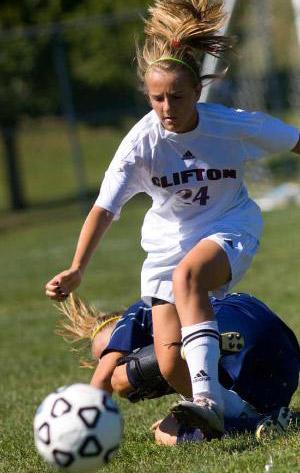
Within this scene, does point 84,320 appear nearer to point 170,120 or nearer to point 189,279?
point 189,279

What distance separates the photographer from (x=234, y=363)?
500 centimetres

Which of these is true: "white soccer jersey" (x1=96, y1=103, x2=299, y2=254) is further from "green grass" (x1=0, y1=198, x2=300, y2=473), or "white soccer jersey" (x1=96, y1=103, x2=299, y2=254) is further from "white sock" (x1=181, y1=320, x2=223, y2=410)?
"green grass" (x1=0, y1=198, x2=300, y2=473)

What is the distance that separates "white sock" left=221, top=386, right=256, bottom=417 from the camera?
4809 millimetres

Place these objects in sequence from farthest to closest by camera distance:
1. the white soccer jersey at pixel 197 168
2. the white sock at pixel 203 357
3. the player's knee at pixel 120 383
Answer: the player's knee at pixel 120 383 < the white soccer jersey at pixel 197 168 < the white sock at pixel 203 357

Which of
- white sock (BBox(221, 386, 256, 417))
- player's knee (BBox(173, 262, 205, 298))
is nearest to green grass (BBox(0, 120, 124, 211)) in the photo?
white sock (BBox(221, 386, 256, 417))

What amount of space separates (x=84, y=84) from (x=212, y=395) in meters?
15.9

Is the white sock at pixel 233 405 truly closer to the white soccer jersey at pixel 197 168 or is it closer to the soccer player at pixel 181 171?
the soccer player at pixel 181 171

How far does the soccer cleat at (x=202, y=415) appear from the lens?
13.6 feet

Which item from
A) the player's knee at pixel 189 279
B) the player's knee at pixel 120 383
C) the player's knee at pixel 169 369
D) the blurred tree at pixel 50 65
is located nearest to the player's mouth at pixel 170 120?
the player's knee at pixel 189 279

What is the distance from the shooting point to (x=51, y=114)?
20.0 meters

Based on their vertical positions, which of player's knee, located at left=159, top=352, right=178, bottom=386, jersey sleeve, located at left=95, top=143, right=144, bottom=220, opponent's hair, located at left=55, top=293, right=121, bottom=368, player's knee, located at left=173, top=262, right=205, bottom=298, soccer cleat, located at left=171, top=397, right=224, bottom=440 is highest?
jersey sleeve, located at left=95, top=143, right=144, bottom=220

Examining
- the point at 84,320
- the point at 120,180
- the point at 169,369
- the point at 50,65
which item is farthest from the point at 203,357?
the point at 50,65

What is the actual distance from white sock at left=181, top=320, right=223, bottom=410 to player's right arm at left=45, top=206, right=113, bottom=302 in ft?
1.71

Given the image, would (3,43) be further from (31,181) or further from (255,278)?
(255,278)
